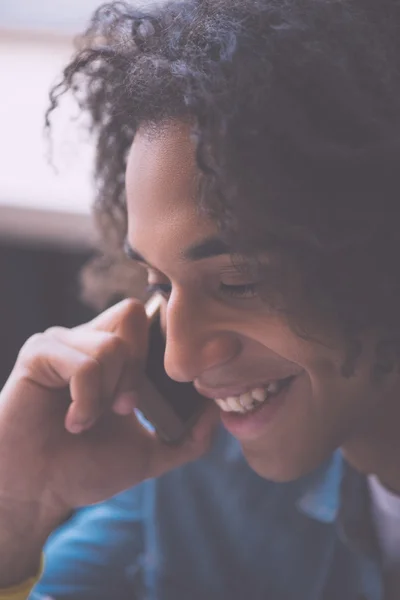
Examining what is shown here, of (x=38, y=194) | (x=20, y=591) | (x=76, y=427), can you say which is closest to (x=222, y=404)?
(x=76, y=427)

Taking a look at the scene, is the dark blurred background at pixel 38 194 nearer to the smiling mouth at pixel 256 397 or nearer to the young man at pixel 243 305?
the young man at pixel 243 305

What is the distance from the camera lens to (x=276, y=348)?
62cm

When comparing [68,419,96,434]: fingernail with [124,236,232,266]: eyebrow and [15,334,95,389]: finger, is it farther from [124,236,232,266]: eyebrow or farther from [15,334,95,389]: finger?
[124,236,232,266]: eyebrow

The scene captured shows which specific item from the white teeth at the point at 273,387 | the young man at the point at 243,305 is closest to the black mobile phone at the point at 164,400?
the young man at the point at 243,305

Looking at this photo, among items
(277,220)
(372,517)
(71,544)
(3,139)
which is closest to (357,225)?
(277,220)

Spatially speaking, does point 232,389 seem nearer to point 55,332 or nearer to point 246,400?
point 246,400

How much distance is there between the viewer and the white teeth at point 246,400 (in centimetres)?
68

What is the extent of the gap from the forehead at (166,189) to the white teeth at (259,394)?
0.48 feet

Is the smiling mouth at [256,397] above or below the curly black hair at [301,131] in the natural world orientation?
below

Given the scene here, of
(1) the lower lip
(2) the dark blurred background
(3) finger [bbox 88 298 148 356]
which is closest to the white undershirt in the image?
(1) the lower lip

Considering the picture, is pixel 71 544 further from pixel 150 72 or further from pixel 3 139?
pixel 3 139

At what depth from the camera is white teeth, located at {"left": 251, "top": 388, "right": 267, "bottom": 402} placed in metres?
0.68

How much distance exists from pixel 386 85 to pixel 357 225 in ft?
0.31

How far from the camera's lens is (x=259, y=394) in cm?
68
